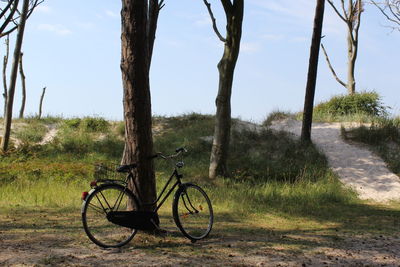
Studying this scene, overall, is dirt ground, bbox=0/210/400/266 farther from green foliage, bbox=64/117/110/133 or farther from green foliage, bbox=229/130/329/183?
green foliage, bbox=64/117/110/133

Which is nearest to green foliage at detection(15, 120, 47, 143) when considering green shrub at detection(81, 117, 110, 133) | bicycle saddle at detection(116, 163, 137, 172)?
green shrub at detection(81, 117, 110, 133)

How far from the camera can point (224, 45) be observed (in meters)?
14.7

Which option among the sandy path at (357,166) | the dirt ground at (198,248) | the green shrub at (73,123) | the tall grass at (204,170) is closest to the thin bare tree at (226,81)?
the tall grass at (204,170)

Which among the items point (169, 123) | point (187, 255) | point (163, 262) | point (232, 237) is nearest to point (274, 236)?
point (232, 237)

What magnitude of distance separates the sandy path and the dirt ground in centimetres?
622

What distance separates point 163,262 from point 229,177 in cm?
850

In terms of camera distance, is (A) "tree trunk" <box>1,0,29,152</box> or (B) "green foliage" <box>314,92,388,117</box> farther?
(B) "green foliage" <box>314,92,388,117</box>

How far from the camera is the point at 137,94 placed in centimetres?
754

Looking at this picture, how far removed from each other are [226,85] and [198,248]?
794 cm

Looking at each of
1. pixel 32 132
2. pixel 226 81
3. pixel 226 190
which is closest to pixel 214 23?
pixel 226 81

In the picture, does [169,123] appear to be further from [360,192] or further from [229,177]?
[360,192]

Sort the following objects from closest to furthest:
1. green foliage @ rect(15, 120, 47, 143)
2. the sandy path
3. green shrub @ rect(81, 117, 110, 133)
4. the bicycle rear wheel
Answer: the bicycle rear wheel
the sandy path
green foliage @ rect(15, 120, 47, 143)
green shrub @ rect(81, 117, 110, 133)

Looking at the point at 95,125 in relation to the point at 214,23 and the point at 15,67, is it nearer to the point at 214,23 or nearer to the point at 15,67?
the point at 15,67

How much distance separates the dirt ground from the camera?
21.5 ft
